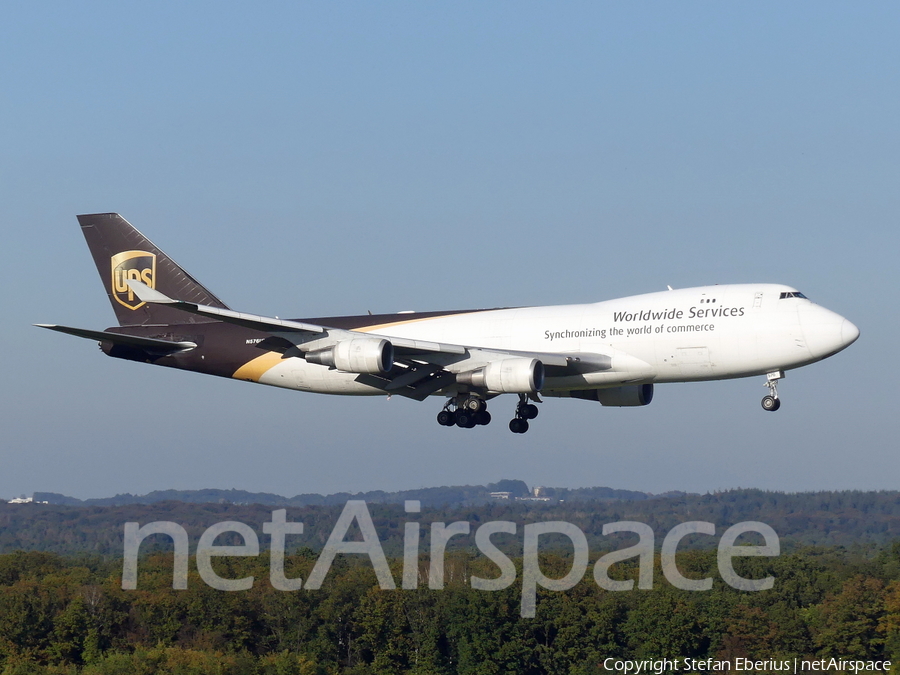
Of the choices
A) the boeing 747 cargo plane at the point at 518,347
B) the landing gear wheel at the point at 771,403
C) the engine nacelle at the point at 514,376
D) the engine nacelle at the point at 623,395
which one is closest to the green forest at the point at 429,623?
the boeing 747 cargo plane at the point at 518,347

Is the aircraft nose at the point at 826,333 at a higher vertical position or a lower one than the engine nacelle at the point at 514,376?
higher

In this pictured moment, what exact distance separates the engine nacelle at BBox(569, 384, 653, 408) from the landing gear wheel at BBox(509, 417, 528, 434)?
2257 mm

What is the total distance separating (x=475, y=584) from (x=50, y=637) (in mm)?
32745

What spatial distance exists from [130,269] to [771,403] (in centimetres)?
2861

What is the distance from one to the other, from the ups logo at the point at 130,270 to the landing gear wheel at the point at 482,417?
1687 centimetres

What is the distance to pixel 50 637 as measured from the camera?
8075cm

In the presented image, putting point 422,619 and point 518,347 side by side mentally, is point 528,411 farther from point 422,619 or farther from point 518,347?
point 422,619

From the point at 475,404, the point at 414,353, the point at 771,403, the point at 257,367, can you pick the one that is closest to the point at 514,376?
the point at 475,404

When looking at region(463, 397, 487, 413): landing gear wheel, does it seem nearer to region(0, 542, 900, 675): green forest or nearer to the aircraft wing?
the aircraft wing

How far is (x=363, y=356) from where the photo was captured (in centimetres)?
4150

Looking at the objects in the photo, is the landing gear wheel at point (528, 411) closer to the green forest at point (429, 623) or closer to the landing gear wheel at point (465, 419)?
the landing gear wheel at point (465, 419)

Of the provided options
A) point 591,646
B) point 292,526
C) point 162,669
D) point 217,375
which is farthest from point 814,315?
point 292,526

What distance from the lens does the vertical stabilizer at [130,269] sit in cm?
5166

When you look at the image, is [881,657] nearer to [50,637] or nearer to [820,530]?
[50,637]
